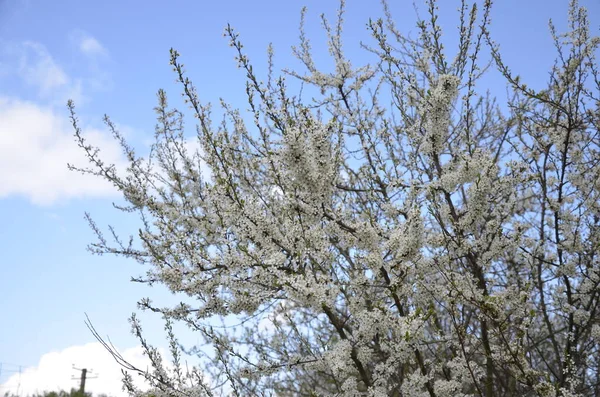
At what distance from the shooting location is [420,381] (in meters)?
3.65

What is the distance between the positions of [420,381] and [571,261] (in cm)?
229

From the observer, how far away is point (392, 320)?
350 cm

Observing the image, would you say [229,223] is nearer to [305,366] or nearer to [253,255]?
[253,255]

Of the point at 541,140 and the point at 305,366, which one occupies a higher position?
the point at 541,140

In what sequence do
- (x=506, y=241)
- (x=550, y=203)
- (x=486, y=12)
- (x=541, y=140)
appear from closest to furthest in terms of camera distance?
(x=506, y=241), (x=486, y=12), (x=550, y=203), (x=541, y=140)

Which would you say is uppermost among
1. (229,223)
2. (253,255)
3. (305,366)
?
(229,223)

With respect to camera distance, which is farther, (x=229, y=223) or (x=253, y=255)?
(x=229, y=223)

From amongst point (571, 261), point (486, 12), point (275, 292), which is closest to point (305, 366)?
point (275, 292)

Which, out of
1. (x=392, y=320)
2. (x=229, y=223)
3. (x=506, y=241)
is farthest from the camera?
(x=506, y=241)

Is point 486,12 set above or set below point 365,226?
above

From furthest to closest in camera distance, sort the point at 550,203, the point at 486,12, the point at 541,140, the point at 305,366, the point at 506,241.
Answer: the point at 541,140, the point at 550,203, the point at 486,12, the point at 506,241, the point at 305,366

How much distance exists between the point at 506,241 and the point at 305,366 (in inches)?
83.6

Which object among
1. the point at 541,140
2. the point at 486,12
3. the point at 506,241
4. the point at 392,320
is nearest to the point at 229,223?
the point at 392,320

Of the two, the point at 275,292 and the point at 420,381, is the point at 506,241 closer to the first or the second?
the point at 420,381
